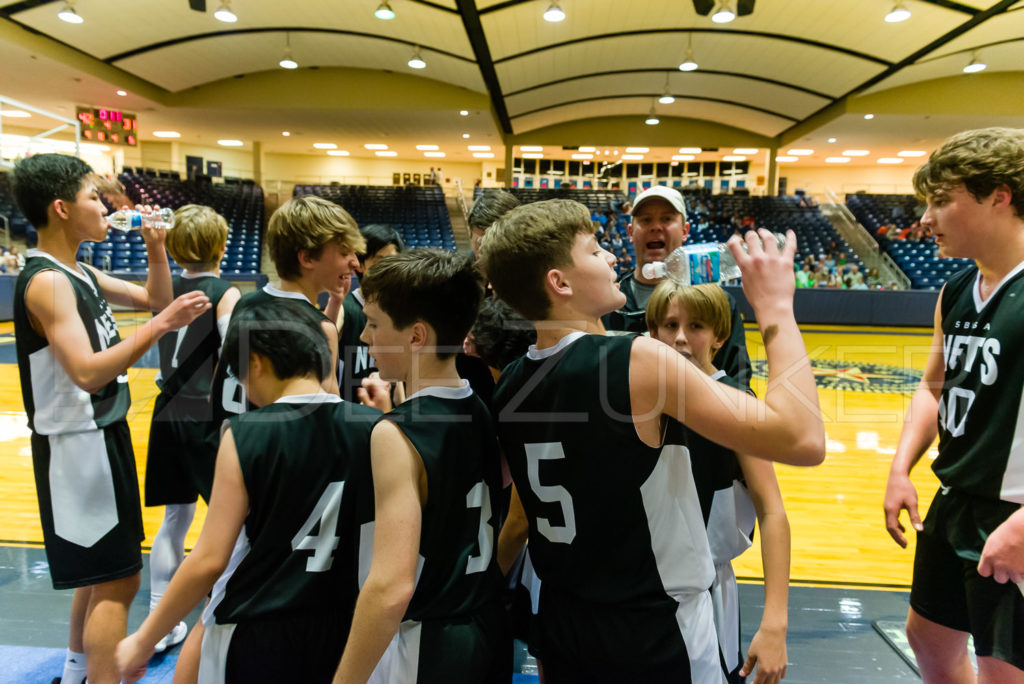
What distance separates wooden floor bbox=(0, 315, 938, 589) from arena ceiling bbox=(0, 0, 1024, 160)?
6.55 m

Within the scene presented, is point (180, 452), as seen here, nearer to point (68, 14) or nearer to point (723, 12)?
point (723, 12)

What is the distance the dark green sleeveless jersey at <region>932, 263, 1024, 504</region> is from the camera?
1.61 m

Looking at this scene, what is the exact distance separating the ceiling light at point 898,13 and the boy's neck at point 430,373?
12671mm

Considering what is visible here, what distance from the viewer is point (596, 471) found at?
1.30 meters

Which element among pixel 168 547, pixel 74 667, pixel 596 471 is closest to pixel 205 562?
pixel 596 471

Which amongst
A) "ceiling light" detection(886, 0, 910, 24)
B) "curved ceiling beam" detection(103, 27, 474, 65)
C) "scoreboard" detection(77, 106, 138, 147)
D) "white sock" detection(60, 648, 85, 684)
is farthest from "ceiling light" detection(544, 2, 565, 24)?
"scoreboard" detection(77, 106, 138, 147)

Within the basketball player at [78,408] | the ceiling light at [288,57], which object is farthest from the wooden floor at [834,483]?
the ceiling light at [288,57]

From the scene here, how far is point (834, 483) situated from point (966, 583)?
3.27 m

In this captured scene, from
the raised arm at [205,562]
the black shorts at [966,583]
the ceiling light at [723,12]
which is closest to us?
the raised arm at [205,562]

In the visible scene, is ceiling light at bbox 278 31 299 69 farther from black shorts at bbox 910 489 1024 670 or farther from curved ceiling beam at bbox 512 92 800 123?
black shorts at bbox 910 489 1024 670

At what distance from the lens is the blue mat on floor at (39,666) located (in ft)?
7.66

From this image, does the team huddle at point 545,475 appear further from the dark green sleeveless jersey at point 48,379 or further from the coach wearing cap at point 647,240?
the coach wearing cap at point 647,240

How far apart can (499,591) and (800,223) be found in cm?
2112

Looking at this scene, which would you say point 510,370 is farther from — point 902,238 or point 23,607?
point 902,238
